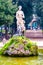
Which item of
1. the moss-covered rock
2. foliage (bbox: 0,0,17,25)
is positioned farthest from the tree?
the moss-covered rock

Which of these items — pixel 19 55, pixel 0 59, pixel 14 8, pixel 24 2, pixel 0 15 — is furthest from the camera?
pixel 24 2

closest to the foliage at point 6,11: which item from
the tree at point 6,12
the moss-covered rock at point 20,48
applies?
the tree at point 6,12

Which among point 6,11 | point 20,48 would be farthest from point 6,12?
point 20,48

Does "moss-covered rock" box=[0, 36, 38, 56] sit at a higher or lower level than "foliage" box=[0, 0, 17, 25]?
lower

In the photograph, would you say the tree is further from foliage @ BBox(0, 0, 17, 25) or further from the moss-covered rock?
the moss-covered rock

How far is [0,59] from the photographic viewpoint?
552 inches

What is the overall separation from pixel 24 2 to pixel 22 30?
12.9 metres

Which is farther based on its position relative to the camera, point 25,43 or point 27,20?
point 27,20

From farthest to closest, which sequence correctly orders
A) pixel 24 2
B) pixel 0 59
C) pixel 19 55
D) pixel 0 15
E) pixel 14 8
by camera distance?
pixel 24 2 < pixel 14 8 < pixel 0 15 < pixel 19 55 < pixel 0 59

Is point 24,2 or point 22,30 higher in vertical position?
point 24,2

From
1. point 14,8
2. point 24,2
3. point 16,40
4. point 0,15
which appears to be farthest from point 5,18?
point 16,40

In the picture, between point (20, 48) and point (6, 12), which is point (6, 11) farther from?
point (20, 48)

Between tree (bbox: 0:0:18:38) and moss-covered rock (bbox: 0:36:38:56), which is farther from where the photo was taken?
tree (bbox: 0:0:18:38)

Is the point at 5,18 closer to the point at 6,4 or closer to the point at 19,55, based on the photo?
the point at 6,4
